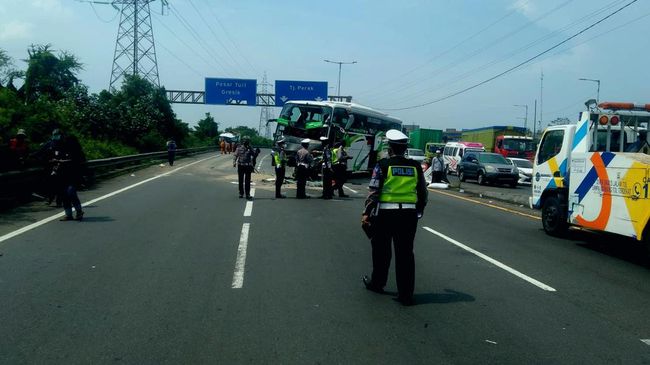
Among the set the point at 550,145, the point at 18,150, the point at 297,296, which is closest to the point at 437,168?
the point at 550,145

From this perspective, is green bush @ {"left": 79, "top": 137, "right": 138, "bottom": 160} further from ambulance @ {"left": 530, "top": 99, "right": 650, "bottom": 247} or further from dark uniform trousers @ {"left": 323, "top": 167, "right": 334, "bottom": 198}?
ambulance @ {"left": 530, "top": 99, "right": 650, "bottom": 247}

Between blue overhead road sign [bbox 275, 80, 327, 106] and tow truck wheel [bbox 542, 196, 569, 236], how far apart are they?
3650 cm

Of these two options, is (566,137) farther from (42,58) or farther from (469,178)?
(42,58)

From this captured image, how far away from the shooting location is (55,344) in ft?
16.6

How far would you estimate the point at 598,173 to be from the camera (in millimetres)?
9938

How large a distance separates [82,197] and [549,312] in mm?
13718

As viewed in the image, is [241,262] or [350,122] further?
[350,122]

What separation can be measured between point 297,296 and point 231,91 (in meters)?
43.2

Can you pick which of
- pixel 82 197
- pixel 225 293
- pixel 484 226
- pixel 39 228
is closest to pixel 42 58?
pixel 82 197

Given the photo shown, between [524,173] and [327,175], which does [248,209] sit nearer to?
[327,175]

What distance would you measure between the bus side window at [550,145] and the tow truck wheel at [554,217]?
0.90m

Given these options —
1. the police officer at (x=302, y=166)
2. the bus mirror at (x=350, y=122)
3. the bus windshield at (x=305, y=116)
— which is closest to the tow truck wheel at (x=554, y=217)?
the police officer at (x=302, y=166)

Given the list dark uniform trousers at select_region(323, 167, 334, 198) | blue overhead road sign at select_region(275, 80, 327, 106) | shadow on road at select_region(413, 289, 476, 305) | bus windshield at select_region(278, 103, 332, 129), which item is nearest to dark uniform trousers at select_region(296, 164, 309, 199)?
dark uniform trousers at select_region(323, 167, 334, 198)

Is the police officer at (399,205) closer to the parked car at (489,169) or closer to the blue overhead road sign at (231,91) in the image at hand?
the parked car at (489,169)
